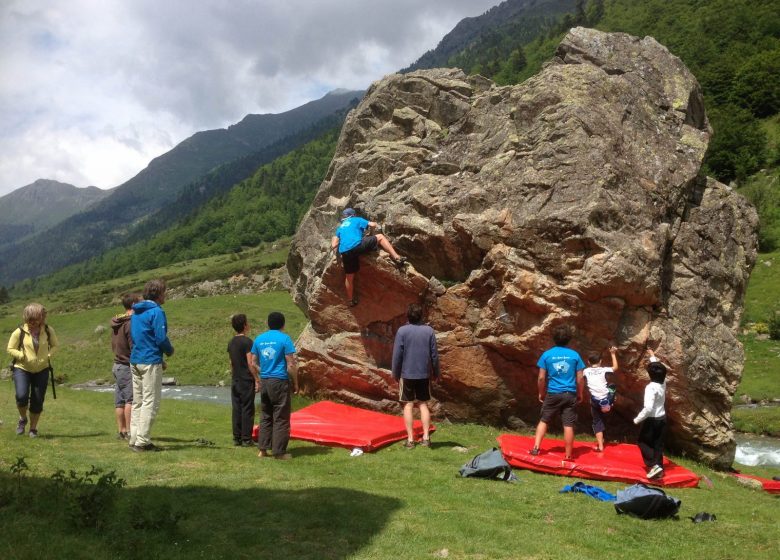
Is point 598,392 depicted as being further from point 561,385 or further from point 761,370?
point 761,370

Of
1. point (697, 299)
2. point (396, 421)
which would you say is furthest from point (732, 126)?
point (396, 421)

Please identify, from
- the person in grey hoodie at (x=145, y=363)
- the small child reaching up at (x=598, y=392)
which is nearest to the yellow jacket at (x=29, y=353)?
the person in grey hoodie at (x=145, y=363)

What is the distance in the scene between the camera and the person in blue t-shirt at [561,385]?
14.4 m

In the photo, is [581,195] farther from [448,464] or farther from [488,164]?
[448,464]

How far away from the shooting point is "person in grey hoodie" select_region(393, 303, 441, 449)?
14930 millimetres

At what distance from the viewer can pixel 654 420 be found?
45.2 feet

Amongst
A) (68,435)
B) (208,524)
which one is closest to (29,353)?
(68,435)

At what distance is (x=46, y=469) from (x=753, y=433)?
32969 mm

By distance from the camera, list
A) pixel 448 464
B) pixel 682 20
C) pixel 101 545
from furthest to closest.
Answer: pixel 682 20 < pixel 448 464 < pixel 101 545

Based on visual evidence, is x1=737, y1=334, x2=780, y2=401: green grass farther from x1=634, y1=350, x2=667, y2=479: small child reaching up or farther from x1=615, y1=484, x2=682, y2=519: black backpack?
x1=615, y1=484, x2=682, y2=519: black backpack

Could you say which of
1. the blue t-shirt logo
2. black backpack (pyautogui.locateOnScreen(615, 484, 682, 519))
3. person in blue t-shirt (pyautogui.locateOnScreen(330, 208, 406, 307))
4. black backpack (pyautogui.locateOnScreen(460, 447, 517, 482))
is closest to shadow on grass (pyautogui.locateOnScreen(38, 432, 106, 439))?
person in blue t-shirt (pyautogui.locateOnScreen(330, 208, 406, 307))

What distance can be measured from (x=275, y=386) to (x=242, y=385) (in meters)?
2.18

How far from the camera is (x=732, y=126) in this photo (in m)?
98.7

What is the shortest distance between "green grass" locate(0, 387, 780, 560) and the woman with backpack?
892mm
